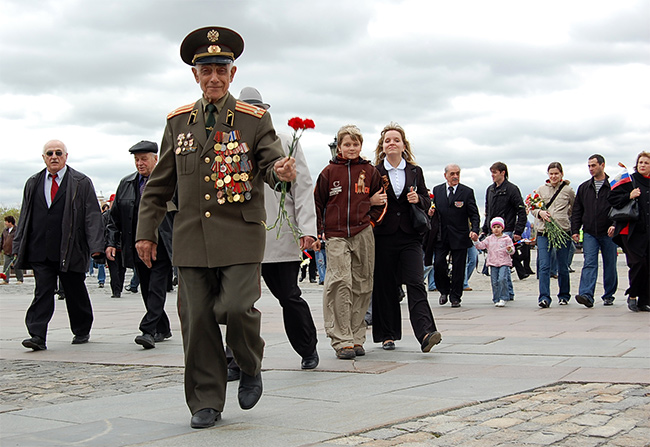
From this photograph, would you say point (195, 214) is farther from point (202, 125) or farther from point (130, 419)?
point (130, 419)

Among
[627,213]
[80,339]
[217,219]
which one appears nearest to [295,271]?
[217,219]

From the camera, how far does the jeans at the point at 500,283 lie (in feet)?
42.7

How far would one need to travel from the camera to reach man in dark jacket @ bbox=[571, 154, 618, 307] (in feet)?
39.2

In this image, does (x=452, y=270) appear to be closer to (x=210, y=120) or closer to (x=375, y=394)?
(x=375, y=394)

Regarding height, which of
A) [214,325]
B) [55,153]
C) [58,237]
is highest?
[55,153]

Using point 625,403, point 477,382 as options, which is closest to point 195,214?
point 477,382

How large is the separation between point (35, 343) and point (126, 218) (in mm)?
1579

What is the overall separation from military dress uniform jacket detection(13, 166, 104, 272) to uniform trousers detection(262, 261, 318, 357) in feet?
9.93

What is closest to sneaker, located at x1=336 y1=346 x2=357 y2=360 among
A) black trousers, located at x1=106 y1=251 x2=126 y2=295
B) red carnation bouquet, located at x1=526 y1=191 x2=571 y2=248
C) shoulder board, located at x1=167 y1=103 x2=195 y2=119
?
shoulder board, located at x1=167 y1=103 x2=195 y2=119

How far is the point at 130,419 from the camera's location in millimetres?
4703

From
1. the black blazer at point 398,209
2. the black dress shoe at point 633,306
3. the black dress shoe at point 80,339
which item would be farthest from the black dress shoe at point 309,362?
the black dress shoe at point 633,306

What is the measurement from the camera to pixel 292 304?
257 inches

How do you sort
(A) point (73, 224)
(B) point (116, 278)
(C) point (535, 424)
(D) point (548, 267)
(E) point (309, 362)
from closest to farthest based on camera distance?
(C) point (535, 424) < (E) point (309, 362) < (A) point (73, 224) < (D) point (548, 267) < (B) point (116, 278)

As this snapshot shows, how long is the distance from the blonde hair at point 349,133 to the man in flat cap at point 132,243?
2.06 meters
